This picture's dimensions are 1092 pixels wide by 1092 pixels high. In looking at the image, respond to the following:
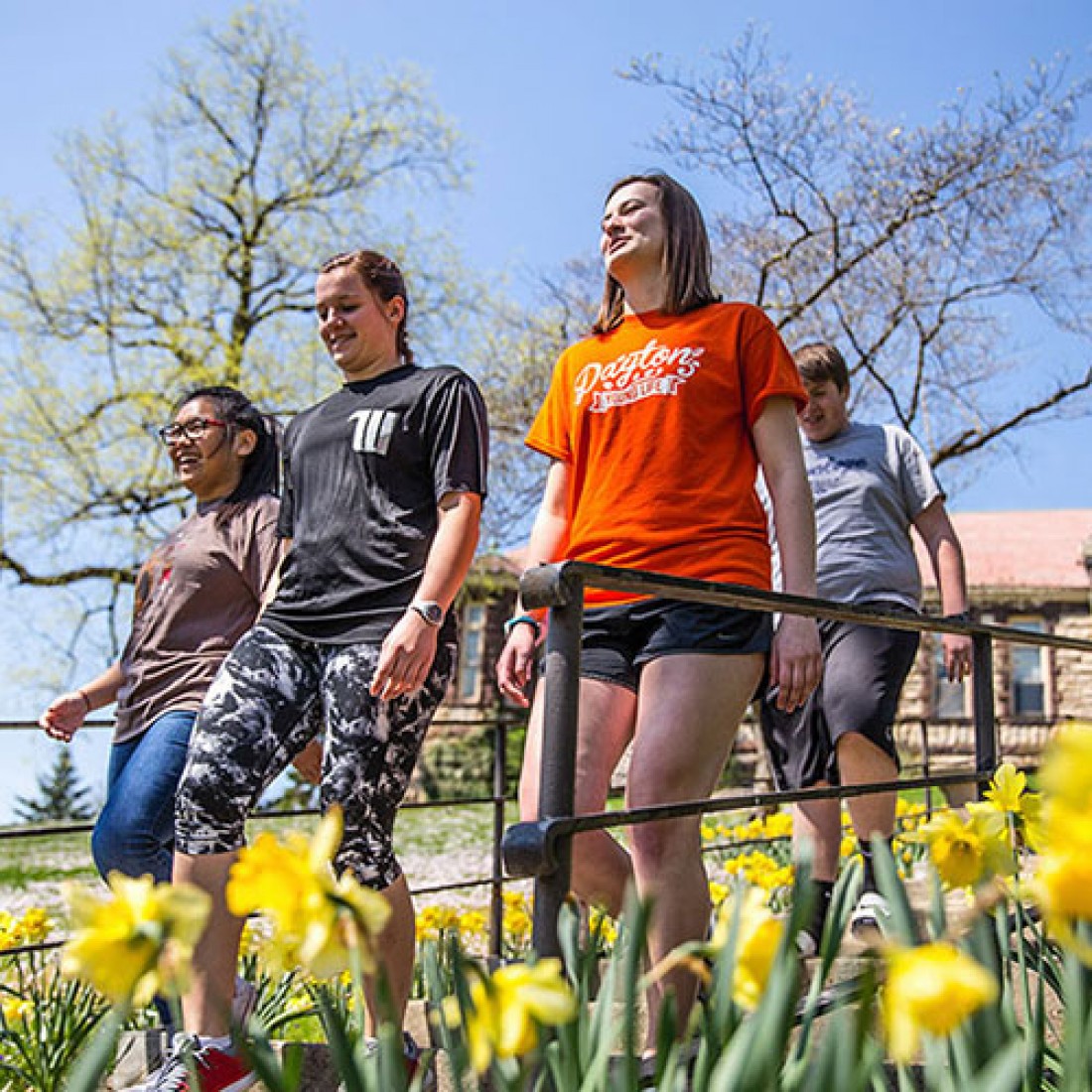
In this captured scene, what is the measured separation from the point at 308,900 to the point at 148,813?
1.92m

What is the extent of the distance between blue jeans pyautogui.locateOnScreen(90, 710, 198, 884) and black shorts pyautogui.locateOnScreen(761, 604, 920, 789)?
4.99 ft

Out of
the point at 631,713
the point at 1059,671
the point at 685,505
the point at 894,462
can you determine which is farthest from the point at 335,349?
the point at 1059,671

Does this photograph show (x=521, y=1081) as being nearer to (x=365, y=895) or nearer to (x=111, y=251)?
(x=365, y=895)

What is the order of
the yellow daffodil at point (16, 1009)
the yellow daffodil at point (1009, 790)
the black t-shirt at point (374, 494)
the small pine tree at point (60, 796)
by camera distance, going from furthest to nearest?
the small pine tree at point (60, 796) < the yellow daffodil at point (16, 1009) < the black t-shirt at point (374, 494) < the yellow daffodil at point (1009, 790)

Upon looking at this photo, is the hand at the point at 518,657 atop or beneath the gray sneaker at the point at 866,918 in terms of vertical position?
atop

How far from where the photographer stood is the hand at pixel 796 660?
216cm

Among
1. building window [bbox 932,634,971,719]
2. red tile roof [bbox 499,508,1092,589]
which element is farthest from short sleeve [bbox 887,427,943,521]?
building window [bbox 932,634,971,719]

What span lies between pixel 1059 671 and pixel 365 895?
22.8 m

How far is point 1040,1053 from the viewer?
46.3 inches

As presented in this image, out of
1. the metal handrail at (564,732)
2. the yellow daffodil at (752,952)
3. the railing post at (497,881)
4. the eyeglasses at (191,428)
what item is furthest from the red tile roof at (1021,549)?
the yellow daffodil at (752,952)

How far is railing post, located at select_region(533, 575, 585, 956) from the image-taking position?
1441mm

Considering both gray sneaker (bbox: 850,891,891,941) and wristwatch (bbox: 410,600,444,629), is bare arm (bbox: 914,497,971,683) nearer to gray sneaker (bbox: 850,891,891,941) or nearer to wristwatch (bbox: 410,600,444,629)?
gray sneaker (bbox: 850,891,891,941)

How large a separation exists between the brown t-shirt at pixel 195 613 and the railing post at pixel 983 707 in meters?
1.51

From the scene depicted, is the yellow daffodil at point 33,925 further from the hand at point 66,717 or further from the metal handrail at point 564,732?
the metal handrail at point 564,732
